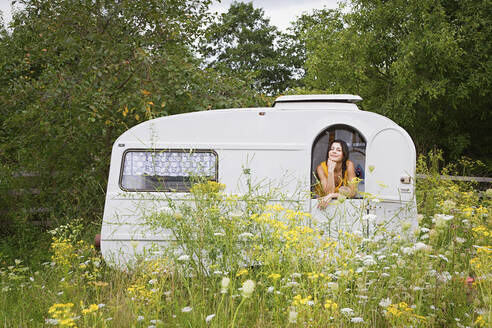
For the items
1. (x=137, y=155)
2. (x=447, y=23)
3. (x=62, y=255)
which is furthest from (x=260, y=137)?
(x=447, y=23)

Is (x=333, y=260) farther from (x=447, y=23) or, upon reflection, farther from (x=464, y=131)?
(x=464, y=131)

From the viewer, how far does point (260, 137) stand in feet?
18.8

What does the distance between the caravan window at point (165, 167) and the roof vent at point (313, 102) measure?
1.12 meters

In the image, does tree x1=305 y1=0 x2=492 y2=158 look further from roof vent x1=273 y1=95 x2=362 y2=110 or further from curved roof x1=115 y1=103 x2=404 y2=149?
curved roof x1=115 y1=103 x2=404 y2=149

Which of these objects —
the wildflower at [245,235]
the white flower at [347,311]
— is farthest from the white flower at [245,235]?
the white flower at [347,311]

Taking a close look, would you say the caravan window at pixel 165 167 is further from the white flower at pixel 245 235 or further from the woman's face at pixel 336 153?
the white flower at pixel 245 235

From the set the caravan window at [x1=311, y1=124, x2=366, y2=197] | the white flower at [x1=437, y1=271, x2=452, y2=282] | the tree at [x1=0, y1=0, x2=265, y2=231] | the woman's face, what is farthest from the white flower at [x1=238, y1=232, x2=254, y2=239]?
the tree at [x1=0, y1=0, x2=265, y2=231]

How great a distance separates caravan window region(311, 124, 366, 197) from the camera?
223 inches

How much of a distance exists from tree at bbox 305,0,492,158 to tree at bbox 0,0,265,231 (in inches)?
324

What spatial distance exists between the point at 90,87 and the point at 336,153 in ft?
12.7

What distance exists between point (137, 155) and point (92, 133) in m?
2.85

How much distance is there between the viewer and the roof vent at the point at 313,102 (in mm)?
5845

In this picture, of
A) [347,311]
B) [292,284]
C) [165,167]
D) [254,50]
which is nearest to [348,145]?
[165,167]

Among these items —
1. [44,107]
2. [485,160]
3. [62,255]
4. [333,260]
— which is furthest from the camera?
[485,160]
